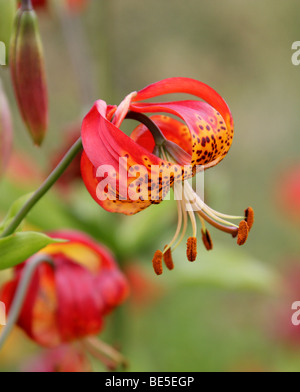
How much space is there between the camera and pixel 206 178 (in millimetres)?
1972

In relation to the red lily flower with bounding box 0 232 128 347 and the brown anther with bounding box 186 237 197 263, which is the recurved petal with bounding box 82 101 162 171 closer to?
the brown anther with bounding box 186 237 197 263

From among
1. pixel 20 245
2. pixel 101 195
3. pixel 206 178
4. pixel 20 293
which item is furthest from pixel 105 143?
pixel 206 178

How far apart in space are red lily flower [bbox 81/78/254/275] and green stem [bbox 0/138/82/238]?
0.05ft

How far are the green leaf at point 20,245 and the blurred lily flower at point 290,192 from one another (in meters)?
1.89

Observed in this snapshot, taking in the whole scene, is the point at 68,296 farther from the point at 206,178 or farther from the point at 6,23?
the point at 206,178

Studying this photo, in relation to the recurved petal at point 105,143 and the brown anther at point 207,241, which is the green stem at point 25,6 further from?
the brown anther at point 207,241

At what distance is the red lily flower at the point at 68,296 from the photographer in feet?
3.22

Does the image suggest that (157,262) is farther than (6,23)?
No

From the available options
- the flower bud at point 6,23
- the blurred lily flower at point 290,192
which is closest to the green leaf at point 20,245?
the flower bud at point 6,23

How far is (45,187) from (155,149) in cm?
12

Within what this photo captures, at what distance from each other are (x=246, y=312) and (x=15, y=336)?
1142mm

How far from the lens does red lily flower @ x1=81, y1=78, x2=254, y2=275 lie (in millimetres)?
624

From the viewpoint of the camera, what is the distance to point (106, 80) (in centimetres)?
173
